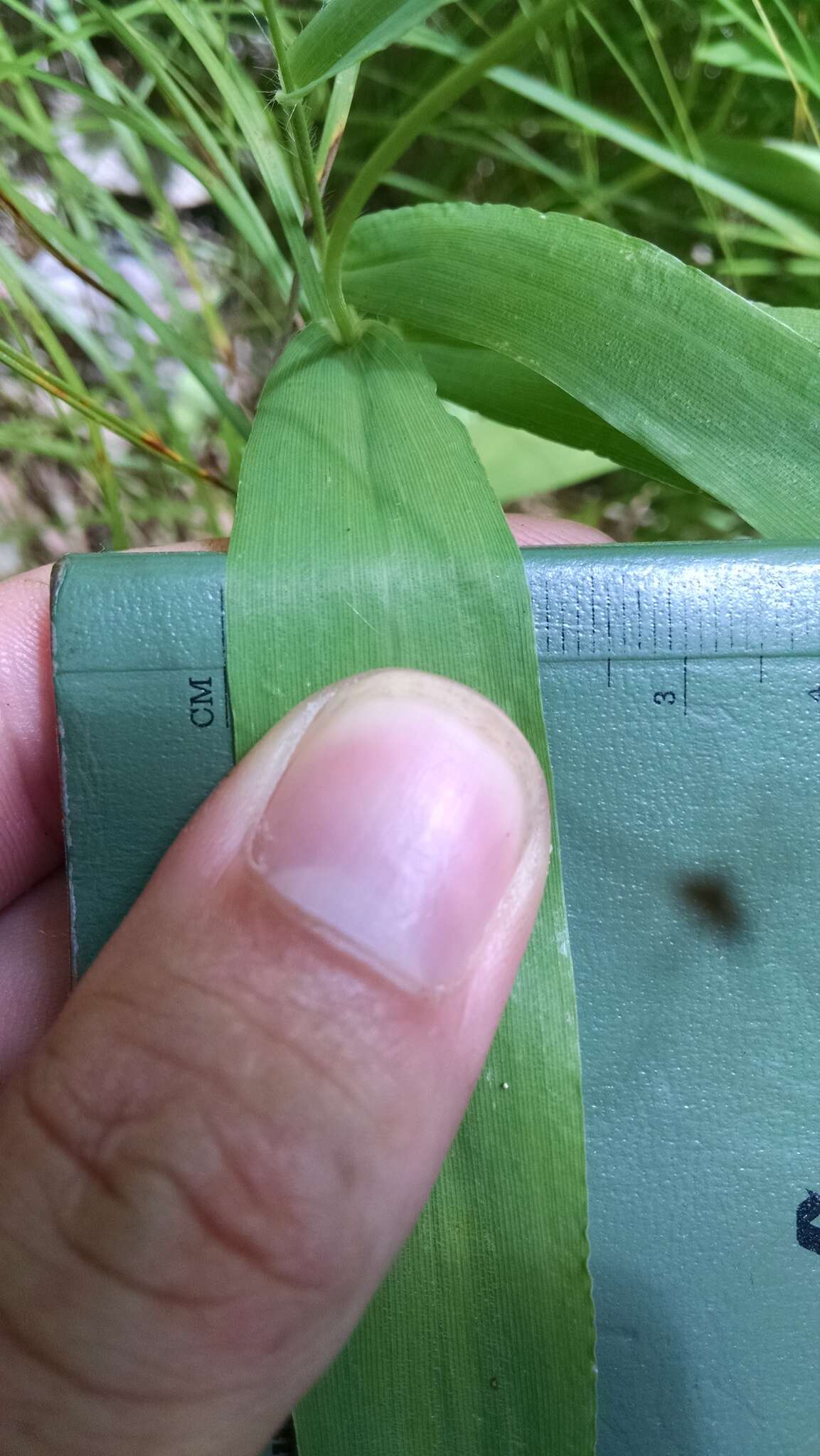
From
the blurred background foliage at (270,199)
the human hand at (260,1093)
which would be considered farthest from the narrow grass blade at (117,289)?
the human hand at (260,1093)

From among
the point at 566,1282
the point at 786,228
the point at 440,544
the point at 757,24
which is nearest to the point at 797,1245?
the point at 566,1282

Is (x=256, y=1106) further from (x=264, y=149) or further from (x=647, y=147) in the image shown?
Answer: (x=647, y=147)

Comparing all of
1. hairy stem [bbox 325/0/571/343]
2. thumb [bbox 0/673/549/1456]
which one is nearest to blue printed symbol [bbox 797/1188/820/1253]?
thumb [bbox 0/673/549/1456]

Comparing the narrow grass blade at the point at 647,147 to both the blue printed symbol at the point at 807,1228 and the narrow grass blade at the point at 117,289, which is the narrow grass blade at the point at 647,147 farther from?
the blue printed symbol at the point at 807,1228

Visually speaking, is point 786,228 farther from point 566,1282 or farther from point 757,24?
point 566,1282

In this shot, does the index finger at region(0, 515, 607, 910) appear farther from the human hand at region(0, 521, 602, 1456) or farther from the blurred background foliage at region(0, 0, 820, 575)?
the human hand at region(0, 521, 602, 1456)

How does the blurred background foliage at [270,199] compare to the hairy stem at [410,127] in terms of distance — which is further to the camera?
the blurred background foliage at [270,199]
